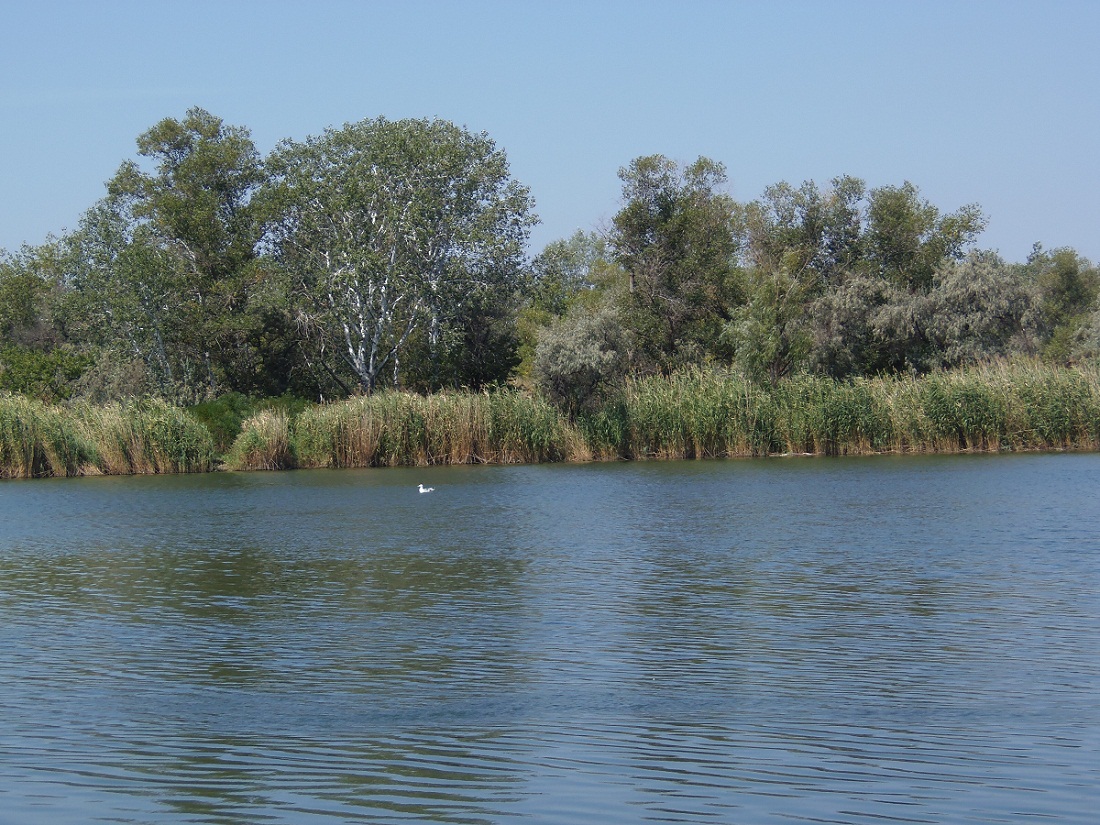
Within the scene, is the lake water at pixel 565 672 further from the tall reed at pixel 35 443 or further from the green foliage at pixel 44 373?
the green foliage at pixel 44 373

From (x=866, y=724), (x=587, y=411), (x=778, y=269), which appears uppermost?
(x=778, y=269)

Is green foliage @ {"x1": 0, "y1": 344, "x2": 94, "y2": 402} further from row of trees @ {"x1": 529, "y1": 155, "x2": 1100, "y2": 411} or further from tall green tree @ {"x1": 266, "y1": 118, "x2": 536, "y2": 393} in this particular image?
row of trees @ {"x1": 529, "y1": 155, "x2": 1100, "y2": 411}

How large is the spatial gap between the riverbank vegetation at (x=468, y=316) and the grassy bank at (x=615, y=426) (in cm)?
10

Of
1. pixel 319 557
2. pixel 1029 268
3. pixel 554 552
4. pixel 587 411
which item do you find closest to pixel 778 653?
pixel 554 552

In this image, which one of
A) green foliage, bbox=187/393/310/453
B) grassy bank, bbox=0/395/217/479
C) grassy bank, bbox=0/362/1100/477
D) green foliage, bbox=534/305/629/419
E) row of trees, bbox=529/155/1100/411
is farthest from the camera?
row of trees, bbox=529/155/1100/411

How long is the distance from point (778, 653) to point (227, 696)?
469cm

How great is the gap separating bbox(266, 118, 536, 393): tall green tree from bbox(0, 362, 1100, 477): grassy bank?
10036 mm

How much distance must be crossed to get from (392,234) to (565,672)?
4243 cm

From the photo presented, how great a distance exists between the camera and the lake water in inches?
291

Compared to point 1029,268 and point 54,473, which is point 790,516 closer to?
point 54,473

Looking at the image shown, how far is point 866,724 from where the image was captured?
871 centimetres

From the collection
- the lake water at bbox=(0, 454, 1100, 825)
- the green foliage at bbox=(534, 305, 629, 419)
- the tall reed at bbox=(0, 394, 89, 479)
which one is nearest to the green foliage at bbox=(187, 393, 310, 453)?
the tall reed at bbox=(0, 394, 89, 479)

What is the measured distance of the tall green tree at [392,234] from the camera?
168 feet

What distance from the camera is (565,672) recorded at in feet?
34.8
